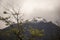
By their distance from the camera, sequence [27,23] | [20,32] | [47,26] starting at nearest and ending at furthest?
[20,32] → [27,23] → [47,26]

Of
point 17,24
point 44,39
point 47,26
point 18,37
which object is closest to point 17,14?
point 17,24

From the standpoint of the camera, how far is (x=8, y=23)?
18.5m

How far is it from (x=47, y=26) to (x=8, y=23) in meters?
77.3

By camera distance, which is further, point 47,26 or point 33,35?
point 47,26

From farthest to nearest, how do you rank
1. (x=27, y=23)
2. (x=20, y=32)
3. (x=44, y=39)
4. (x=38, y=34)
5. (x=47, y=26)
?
(x=47, y=26) < (x=44, y=39) < (x=27, y=23) < (x=20, y=32) < (x=38, y=34)

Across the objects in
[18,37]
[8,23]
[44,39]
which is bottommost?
[44,39]

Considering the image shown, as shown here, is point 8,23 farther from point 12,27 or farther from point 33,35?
point 33,35

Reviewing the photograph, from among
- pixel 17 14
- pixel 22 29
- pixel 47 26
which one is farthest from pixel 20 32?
pixel 47 26

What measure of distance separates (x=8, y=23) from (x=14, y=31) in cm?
110

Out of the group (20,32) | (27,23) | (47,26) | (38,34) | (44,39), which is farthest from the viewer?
(47,26)

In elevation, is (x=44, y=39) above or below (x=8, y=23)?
below

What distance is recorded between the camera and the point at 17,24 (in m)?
18.7

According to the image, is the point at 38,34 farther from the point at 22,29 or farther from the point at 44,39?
the point at 44,39

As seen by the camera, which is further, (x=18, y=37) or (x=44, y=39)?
(x=44, y=39)
